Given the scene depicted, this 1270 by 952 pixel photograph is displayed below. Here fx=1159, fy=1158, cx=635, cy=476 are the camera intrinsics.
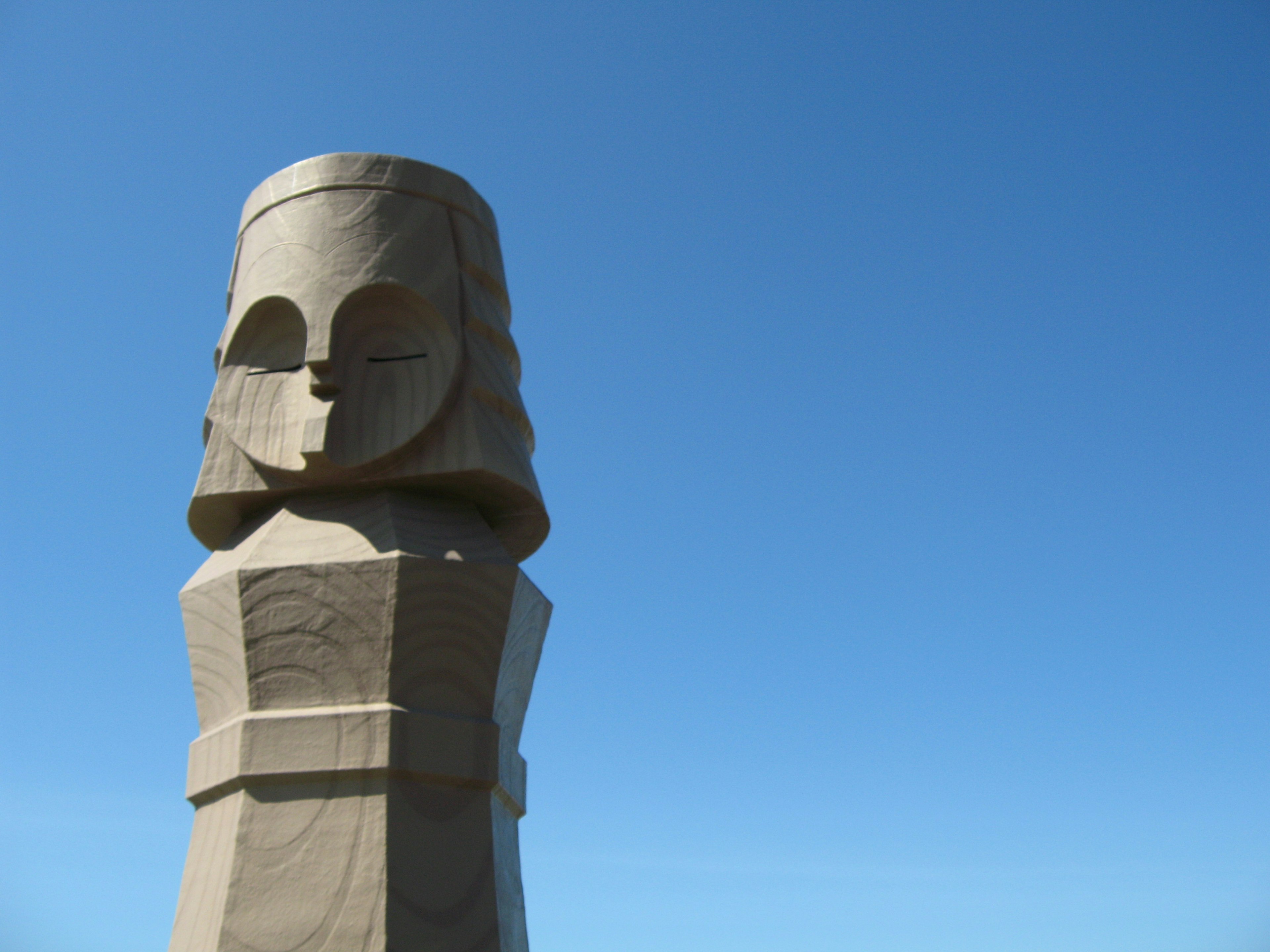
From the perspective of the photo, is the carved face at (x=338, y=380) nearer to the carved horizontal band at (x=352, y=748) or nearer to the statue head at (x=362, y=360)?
the statue head at (x=362, y=360)

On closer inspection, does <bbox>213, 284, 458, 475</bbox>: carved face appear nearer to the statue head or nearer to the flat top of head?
the statue head

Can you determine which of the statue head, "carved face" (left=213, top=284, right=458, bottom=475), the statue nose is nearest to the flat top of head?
the statue head

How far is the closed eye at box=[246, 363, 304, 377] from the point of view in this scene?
20.7 feet

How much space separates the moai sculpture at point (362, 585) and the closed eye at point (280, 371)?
2 cm

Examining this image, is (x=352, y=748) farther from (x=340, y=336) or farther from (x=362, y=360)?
(x=340, y=336)

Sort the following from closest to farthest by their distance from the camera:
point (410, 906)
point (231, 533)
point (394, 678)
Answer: point (410, 906)
point (394, 678)
point (231, 533)

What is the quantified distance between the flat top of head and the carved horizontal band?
9.43 ft

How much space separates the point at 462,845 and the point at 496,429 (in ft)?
7.09

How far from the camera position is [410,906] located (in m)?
5.20

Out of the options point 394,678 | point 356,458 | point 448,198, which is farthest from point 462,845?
point 448,198

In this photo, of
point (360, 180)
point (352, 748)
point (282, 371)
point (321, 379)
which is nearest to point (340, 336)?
point (321, 379)

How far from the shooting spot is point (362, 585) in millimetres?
5637

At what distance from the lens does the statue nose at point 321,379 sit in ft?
19.8

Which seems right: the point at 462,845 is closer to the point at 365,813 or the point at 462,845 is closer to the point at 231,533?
the point at 365,813
